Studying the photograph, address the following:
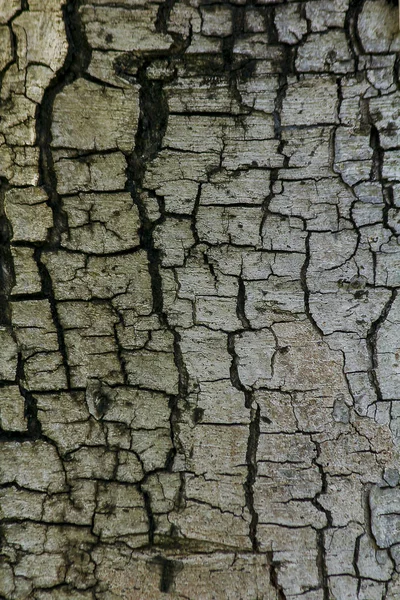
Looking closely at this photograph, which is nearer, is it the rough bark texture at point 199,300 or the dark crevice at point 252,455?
the rough bark texture at point 199,300

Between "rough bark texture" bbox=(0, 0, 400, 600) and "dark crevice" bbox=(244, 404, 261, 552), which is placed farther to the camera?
"dark crevice" bbox=(244, 404, 261, 552)

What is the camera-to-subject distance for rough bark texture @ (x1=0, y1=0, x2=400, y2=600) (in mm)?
1374

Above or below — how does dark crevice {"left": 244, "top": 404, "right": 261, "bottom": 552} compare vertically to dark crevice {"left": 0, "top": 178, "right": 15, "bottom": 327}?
below

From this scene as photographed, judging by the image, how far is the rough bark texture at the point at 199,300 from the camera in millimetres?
1374

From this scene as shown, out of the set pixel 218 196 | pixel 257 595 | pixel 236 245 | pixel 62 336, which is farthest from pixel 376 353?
pixel 62 336

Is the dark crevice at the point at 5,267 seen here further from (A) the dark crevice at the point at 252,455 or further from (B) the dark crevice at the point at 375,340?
(B) the dark crevice at the point at 375,340

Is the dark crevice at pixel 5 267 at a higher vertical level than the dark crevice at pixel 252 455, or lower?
higher

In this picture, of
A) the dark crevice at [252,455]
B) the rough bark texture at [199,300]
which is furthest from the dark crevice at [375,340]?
the dark crevice at [252,455]

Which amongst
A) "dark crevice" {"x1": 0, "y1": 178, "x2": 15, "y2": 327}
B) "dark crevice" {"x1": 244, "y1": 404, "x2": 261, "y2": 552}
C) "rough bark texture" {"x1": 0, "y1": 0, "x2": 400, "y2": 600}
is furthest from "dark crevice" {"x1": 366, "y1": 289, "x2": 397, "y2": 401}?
"dark crevice" {"x1": 0, "y1": 178, "x2": 15, "y2": 327}

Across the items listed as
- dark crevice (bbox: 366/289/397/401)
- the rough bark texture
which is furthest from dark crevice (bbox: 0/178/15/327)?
dark crevice (bbox: 366/289/397/401)

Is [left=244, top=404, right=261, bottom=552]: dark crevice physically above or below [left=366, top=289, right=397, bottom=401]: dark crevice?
below

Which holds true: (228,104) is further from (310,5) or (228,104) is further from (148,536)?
(148,536)

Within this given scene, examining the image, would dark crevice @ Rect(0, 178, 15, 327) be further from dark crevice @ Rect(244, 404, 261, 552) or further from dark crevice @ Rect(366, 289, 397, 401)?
dark crevice @ Rect(366, 289, 397, 401)

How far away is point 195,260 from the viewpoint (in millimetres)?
1449
